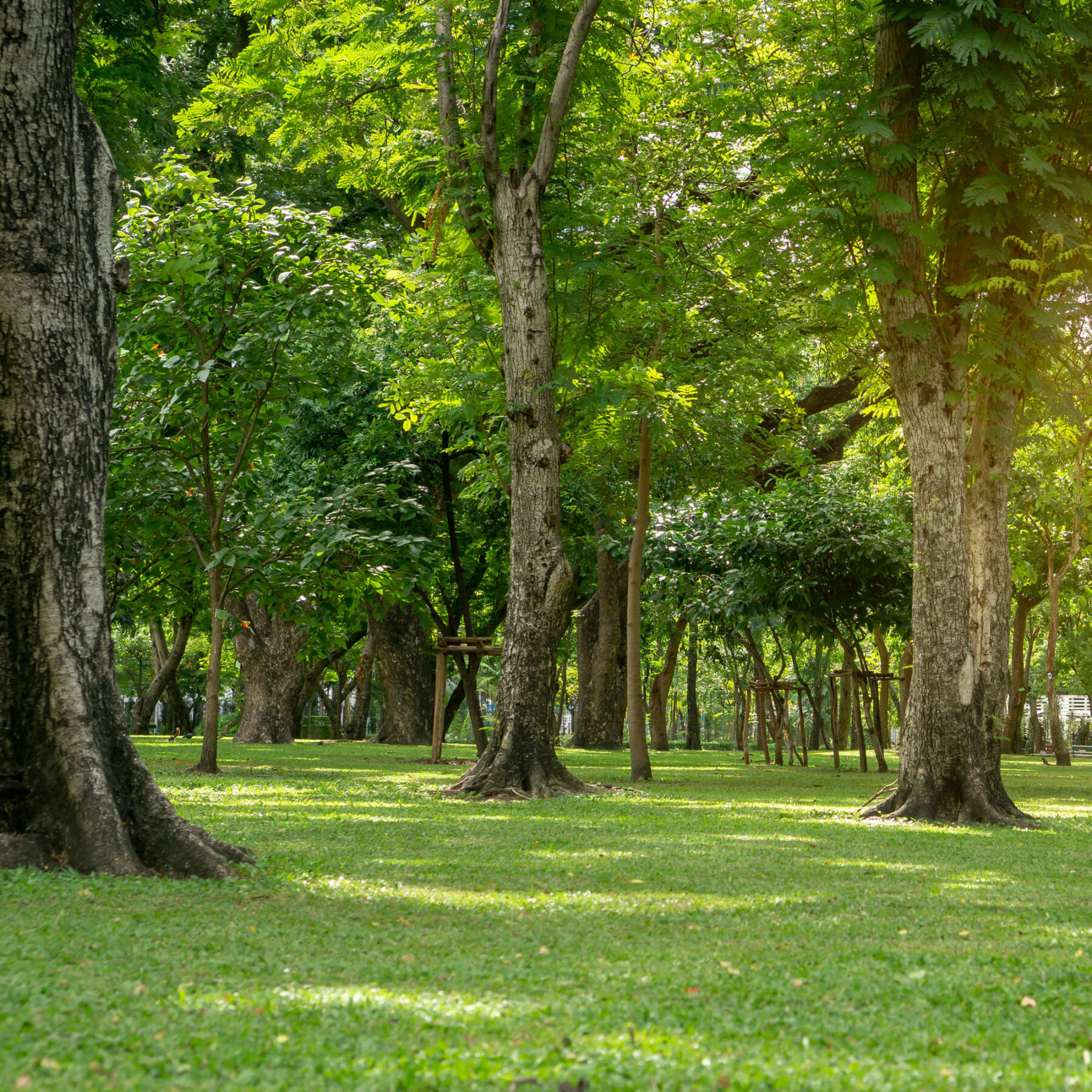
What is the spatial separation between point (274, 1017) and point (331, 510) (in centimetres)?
1074

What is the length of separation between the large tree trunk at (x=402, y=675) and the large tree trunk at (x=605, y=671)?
3653mm

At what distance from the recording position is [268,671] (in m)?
25.3

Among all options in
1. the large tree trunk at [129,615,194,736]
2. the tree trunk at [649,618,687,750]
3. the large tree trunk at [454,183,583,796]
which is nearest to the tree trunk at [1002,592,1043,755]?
the tree trunk at [649,618,687,750]

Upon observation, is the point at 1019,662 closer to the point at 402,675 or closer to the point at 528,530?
A: the point at 402,675

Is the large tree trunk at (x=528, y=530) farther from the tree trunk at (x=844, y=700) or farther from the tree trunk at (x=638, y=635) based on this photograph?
the tree trunk at (x=844, y=700)

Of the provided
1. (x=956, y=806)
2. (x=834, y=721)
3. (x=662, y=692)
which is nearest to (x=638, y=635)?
(x=956, y=806)

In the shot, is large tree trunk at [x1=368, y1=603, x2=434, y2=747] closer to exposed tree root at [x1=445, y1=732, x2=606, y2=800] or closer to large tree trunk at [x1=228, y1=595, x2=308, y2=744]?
large tree trunk at [x1=228, y1=595, x2=308, y2=744]

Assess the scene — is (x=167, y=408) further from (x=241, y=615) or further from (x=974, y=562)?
(x=241, y=615)

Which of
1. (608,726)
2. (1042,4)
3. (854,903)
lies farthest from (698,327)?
(608,726)

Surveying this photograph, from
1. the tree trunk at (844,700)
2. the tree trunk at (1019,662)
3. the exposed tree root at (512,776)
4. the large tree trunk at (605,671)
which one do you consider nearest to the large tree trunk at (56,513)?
the exposed tree root at (512,776)

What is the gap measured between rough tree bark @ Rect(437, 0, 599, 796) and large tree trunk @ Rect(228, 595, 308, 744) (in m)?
15.1

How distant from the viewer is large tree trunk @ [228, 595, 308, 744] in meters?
25.2

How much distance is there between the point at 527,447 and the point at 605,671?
1442 centimetres

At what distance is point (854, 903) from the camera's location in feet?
18.3
